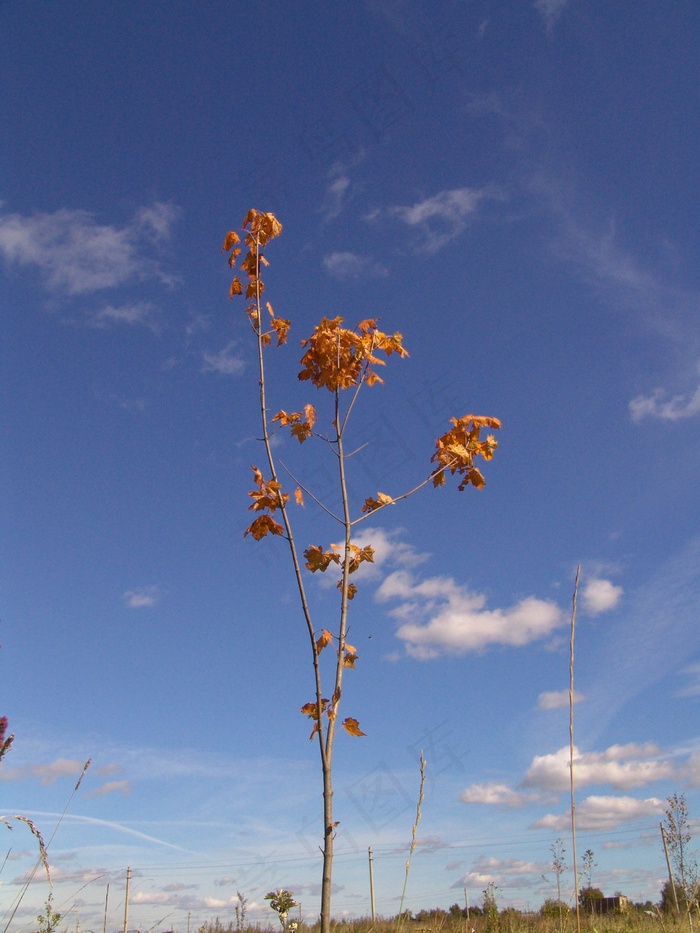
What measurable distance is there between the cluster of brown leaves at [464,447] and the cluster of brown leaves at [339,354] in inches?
20.4

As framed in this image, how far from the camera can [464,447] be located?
3484mm

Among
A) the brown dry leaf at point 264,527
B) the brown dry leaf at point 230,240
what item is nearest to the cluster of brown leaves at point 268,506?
the brown dry leaf at point 264,527

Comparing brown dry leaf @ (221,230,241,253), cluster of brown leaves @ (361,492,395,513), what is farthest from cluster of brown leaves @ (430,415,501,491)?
brown dry leaf @ (221,230,241,253)

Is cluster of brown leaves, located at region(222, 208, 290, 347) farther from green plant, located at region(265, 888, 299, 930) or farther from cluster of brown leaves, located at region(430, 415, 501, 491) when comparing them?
green plant, located at region(265, 888, 299, 930)

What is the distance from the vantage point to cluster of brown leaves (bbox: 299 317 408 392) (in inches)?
139

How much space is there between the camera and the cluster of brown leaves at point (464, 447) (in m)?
3.48

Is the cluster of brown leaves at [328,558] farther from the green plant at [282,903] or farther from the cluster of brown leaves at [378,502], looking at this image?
the green plant at [282,903]

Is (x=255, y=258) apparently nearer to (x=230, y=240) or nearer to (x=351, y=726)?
(x=230, y=240)

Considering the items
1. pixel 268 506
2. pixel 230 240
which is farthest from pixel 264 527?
pixel 230 240

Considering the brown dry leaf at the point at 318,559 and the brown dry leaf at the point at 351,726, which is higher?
the brown dry leaf at the point at 318,559

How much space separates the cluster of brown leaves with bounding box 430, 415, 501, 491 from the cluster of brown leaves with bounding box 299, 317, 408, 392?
52cm

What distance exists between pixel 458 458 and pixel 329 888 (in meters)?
1.98

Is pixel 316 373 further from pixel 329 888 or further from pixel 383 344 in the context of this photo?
pixel 329 888

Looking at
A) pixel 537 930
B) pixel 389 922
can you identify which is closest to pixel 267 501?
pixel 537 930
